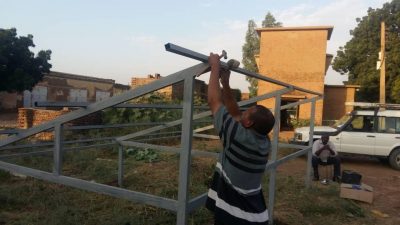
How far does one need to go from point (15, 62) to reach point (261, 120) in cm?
2268

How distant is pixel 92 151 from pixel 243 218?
8876 mm

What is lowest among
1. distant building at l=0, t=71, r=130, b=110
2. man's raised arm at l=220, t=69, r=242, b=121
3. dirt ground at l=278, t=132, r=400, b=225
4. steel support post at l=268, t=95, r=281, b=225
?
dirt ground at l=278, t=132, r=400, b=225

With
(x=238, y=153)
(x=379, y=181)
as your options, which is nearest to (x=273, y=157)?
(x=238, y=153)

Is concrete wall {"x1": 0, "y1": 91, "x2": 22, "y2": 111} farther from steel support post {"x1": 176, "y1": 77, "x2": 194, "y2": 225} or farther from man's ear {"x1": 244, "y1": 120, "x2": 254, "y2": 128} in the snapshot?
man's ear {"x1": 244, "y1": 120, "x2": 254, "y2": 128}

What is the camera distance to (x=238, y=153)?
95.7 inches

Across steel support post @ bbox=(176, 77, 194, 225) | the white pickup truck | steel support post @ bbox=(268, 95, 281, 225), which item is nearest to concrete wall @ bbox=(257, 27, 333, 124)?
the white pickup truck

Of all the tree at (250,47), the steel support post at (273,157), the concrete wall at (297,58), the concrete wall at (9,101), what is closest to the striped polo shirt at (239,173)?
the steel support post at (273,157)

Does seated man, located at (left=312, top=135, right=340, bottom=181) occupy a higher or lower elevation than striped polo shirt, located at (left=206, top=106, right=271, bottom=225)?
lower

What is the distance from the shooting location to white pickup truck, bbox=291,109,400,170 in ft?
37.9

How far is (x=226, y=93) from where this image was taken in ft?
8.80

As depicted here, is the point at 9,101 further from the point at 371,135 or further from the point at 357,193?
the point at 357,193

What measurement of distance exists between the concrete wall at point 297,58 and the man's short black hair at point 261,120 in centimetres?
1937

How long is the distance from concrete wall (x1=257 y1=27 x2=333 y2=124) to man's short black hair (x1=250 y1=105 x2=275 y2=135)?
63.5 feet

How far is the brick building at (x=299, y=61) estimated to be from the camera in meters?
21.4
